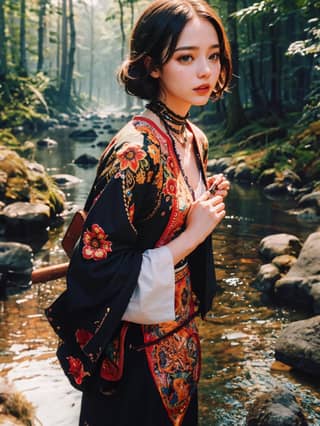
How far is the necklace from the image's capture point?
2127 mm

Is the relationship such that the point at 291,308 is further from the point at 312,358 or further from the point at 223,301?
the point at 312,358

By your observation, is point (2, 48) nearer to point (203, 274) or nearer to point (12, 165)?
point (12, 165)

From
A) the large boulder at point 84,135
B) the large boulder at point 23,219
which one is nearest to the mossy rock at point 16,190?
the large boulder at point 23,219

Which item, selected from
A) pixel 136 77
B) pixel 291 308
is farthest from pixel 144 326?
pixel 291 308

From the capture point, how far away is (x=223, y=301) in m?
7.00

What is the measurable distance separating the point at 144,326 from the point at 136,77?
2.87ft

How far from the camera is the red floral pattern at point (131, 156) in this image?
1.83 m

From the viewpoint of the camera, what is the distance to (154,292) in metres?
1.87

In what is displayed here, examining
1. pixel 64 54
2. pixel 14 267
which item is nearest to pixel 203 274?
pixel 14 267

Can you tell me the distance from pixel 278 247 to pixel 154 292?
22.3ft

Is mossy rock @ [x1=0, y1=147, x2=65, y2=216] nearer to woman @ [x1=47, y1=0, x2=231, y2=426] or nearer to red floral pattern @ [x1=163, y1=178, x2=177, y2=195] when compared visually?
woman @ [x1=47, y1=0, x2=231, y2=426]

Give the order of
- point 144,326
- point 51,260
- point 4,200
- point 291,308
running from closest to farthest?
point 144,326 < point 291,308 < point 51,260 < point 4,200

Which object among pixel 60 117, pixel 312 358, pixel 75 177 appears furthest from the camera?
pixel 60 117

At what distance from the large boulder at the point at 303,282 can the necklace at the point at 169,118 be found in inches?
186
